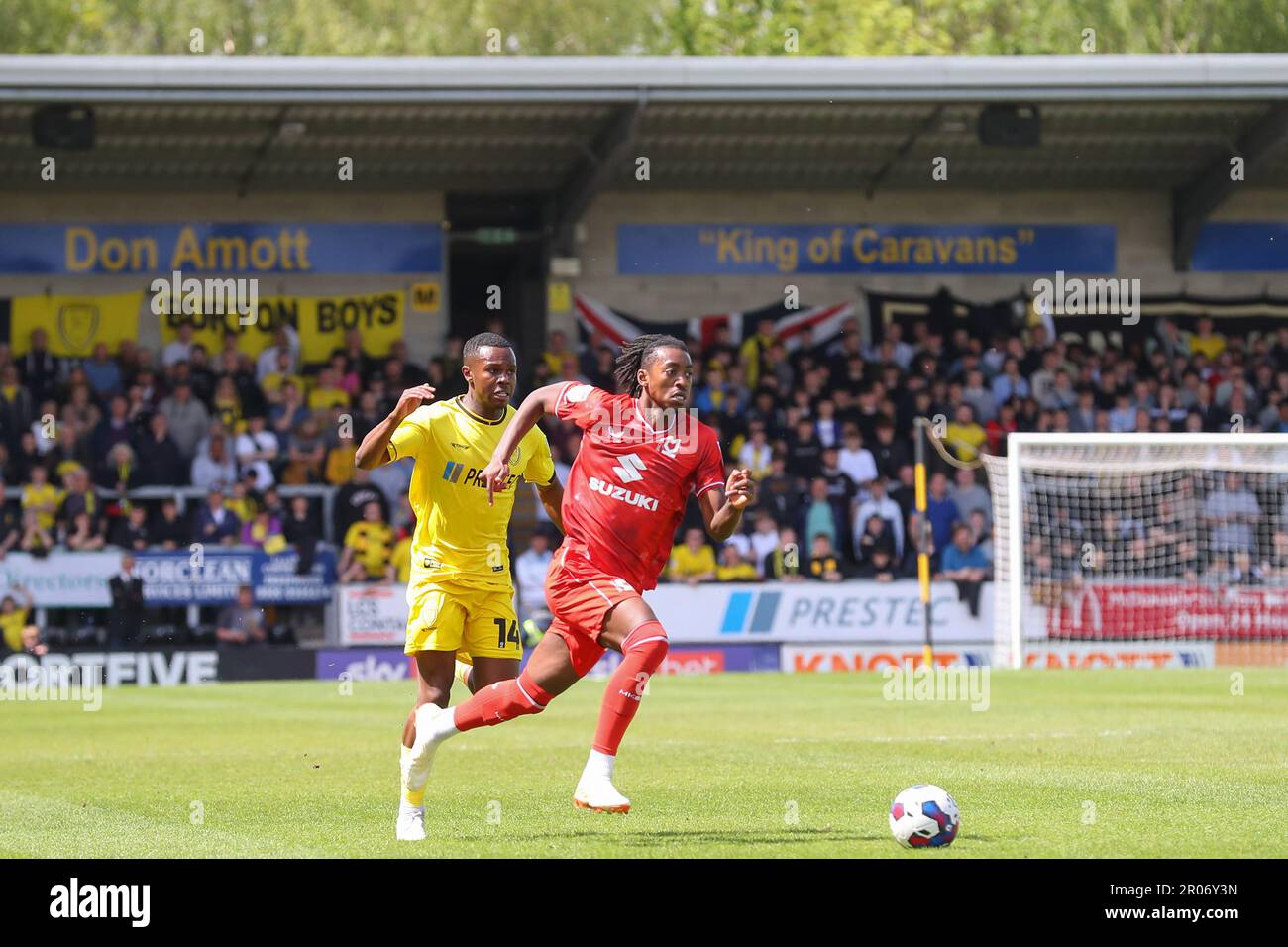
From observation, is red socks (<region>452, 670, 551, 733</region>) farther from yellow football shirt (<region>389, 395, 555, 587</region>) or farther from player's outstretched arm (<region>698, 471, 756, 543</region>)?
player's outstretched arm (<region>698, 471, 756, 543</region>)

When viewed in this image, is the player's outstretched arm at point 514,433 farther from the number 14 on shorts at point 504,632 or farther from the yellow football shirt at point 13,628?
the yellow football shirt at point 13,628

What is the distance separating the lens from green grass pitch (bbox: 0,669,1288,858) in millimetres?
8586

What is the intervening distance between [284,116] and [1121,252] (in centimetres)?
1390

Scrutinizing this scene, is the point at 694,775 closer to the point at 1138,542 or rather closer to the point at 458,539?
the point at 458,539

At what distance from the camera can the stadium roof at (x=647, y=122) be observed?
24688 mm

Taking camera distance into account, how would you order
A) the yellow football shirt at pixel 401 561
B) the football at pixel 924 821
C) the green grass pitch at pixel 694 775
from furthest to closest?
the yellow football shirt at pixel 401 561 → the green grass pitch at pixel 694 775 → the football at pixel 924 821

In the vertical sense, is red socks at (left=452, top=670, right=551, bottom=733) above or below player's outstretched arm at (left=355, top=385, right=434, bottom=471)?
below

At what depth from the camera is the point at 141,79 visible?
24.2m

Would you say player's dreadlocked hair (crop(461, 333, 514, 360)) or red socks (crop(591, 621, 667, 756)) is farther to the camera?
player's dreadlocked hair (crop(461, 333, 514, 360))

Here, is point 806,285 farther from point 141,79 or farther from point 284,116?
point 141,79

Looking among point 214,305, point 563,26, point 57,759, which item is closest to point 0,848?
point 57,759

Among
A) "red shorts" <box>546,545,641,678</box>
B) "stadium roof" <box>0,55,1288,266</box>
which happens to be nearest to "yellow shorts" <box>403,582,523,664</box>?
"red shorts" <box>546,545,641,678</box>

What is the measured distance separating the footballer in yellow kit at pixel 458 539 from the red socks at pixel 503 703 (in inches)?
29.5

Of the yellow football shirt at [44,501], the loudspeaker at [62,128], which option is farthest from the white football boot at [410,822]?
the loudspeaker at [62,128]
